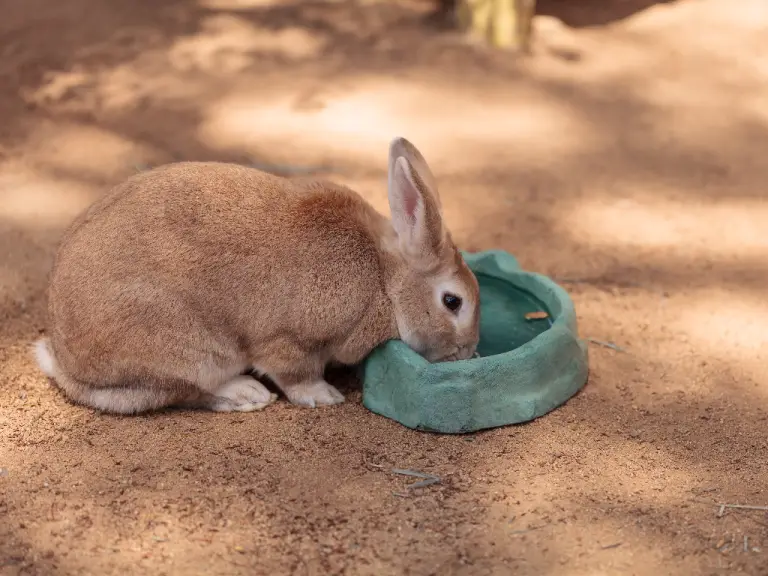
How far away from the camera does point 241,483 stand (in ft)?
11.5

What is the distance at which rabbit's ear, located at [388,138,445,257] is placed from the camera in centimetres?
387

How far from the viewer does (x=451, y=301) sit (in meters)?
4.12

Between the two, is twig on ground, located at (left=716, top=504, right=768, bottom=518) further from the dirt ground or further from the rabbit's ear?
the rabbit's ear

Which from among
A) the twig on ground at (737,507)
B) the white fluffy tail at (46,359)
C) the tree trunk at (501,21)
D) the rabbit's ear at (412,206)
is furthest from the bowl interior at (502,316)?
the tree trunk at (501,21)

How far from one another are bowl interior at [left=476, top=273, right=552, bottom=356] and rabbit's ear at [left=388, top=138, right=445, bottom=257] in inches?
29.8

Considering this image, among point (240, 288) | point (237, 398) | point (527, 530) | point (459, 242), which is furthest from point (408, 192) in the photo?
point (459, 242)

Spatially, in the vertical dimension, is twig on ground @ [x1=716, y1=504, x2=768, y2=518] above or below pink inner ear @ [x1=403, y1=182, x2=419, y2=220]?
below

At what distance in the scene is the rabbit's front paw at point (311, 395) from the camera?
161 inches

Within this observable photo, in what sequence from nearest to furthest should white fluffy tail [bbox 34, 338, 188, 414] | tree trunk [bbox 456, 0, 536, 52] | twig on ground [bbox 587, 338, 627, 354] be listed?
white fluffy tail [bbox 34, 338, 188, 414], twig on ground [bbox 587, 338, 627, 354], tree trunk [bbox 456, 0, 536, 52]

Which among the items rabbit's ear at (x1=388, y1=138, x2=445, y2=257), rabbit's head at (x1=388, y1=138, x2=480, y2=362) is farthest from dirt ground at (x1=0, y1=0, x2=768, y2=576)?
rabbit's ear at (x1=388, y1=138, x2=445, y2=257)

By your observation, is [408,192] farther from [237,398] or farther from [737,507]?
[737,507]

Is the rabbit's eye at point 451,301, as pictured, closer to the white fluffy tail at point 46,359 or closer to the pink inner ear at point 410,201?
the pink inner ear at point 410,201

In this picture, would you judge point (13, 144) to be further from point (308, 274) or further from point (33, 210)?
point (308, 274)

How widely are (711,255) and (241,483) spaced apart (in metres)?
3.12
